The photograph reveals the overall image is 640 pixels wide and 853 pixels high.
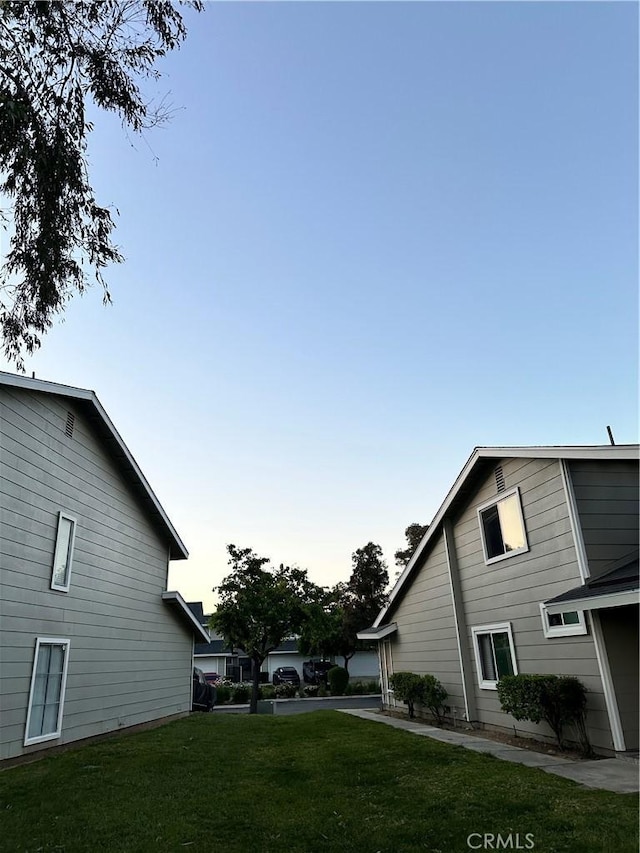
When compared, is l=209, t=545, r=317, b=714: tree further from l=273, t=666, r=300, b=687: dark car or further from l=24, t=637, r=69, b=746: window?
l=273, t=666, r=300, b=687: dark car

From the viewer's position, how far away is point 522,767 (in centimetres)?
750

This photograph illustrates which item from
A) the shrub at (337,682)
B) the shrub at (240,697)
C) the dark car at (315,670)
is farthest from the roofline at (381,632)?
the dark car at (315,670)

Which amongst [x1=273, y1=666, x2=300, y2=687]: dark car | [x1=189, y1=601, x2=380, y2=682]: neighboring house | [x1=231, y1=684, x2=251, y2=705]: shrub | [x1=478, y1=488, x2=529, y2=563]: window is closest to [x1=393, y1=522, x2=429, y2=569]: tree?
[x1=189, y1=601, x2=380, y2=682]: neighboring house

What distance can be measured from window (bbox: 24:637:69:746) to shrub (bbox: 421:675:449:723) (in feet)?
27.8

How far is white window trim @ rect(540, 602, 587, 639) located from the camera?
871 centimetres

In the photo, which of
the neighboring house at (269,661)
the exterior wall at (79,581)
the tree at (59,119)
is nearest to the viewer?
the tree at (59,119)

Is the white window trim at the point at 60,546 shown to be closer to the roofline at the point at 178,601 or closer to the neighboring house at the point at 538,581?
the roofline at the point at 178,601

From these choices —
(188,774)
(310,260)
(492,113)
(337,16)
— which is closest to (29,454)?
(188,774)

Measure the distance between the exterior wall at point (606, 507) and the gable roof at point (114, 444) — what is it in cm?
927

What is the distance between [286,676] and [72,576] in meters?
32.7

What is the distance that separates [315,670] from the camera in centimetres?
4038

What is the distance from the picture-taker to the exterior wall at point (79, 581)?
9.12 metres

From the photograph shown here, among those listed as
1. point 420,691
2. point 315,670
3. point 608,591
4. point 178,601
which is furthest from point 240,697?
point 608,591

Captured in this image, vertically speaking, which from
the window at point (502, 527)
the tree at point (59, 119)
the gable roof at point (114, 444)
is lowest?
the window at point (502, 527)
